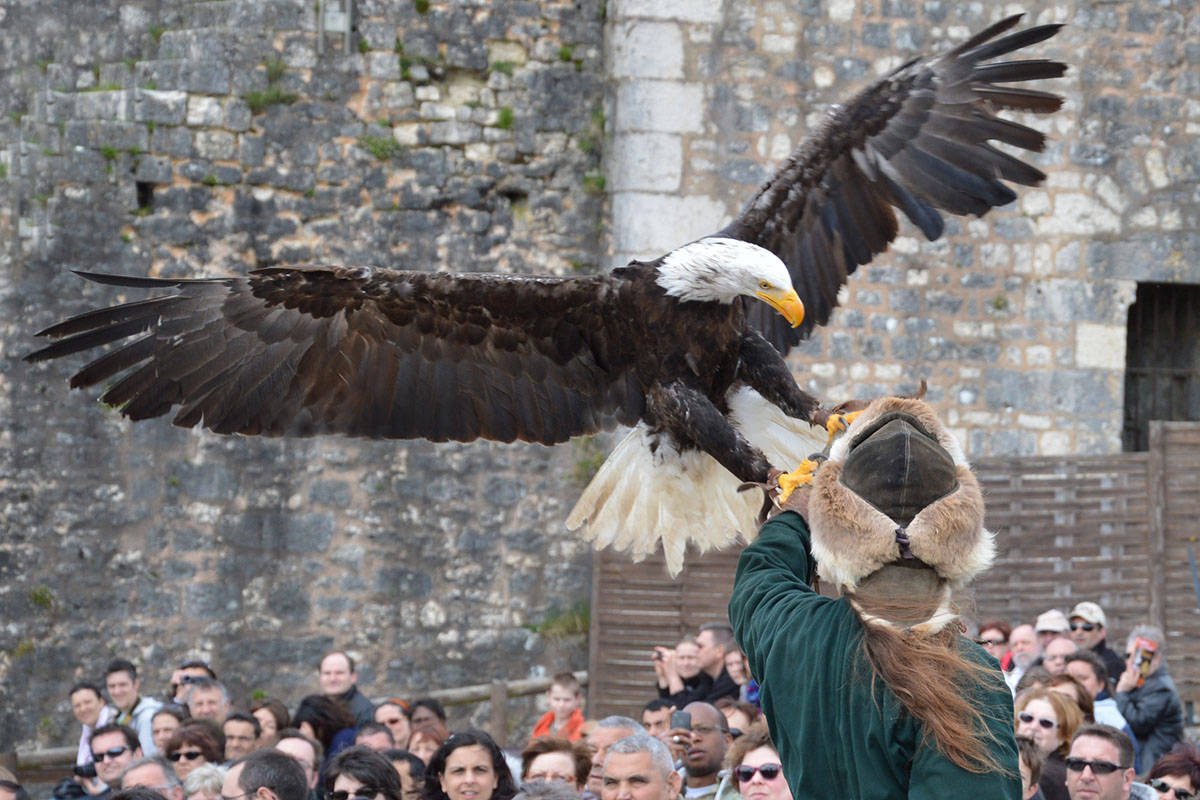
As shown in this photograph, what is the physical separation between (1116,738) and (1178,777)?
23 centimetres

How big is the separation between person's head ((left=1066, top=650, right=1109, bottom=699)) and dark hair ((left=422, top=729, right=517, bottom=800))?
2357mm

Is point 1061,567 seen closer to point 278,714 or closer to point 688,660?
point 688,660

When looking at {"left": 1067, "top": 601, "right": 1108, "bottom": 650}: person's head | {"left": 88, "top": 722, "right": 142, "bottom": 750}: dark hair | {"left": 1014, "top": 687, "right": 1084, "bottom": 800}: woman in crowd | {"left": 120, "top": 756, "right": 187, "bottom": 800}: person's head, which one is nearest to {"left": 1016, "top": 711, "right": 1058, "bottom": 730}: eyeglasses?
{"left": 1014, "top": 687, "right": 1084, "bottom": 800}: woman in crowd

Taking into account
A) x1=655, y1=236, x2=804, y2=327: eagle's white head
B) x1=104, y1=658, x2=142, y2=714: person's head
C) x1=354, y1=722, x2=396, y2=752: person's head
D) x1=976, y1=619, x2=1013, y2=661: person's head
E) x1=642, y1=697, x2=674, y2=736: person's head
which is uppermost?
x1=655, y1=236, x2=804, y2=327: eagle's white head

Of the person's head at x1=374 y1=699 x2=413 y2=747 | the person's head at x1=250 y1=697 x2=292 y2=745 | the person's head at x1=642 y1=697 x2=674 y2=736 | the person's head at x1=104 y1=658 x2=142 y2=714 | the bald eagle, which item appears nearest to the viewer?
the bald eagle

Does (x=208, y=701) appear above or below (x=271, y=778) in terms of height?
below

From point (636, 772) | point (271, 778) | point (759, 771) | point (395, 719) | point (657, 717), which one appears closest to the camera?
point (759, 771)

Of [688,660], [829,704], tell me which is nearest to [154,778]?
[688,660]

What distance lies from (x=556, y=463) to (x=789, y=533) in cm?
790

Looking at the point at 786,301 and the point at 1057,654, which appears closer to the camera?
the point at 786,301

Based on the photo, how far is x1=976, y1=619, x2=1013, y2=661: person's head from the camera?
829cm

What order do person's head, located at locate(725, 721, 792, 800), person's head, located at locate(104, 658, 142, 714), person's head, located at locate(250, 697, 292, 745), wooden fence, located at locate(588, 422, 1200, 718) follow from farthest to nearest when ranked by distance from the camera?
wooden fence, located at locate(588, 422, 1200, 718), person's head, located at locate(104, 658, 142, 714), person's head, located at locate(250, 697, 292, 745), person's head, located at locate(725, 721, 792, 800)

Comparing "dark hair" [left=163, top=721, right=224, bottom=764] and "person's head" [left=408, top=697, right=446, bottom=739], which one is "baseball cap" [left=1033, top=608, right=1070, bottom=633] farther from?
"dark hair" [left=163, top=721, right=224, bottom=764]

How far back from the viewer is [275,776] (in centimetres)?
542
